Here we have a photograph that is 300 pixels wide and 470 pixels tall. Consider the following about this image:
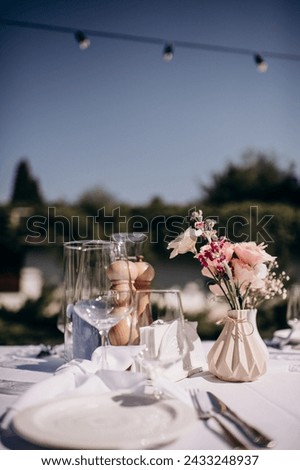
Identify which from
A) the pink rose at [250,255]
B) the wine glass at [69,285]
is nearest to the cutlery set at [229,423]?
the pink rose at [250,255]

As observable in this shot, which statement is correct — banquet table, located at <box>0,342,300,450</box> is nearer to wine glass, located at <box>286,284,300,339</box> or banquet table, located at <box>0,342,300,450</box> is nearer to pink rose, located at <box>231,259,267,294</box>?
wine glass, located at <box>286,284,300,339</box>

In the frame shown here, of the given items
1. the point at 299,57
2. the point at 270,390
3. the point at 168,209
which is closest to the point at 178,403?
the point at 270,390

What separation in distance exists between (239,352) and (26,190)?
381 cm

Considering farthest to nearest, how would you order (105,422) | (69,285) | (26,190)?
(26,190), (69,285), (105,422)

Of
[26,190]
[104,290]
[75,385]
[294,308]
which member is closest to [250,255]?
[104,290]

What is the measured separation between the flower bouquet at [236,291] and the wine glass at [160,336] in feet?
0.34

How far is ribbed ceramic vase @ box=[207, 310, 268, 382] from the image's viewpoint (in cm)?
102

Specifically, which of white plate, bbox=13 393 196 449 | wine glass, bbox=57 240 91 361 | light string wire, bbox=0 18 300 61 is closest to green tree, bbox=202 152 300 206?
light string wire, bbox=0 18 300 61

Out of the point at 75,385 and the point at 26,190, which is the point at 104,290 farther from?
the point at 26,190

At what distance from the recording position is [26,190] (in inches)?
179

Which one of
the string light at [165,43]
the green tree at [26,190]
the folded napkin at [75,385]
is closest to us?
the folded napkin at [75,385]

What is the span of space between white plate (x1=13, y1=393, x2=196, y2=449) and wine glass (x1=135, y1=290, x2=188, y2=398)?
2.0 inches

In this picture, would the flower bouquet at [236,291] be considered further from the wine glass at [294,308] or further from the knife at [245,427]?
the wine glass at [294,308]

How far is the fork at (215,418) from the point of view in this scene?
0.66 m
